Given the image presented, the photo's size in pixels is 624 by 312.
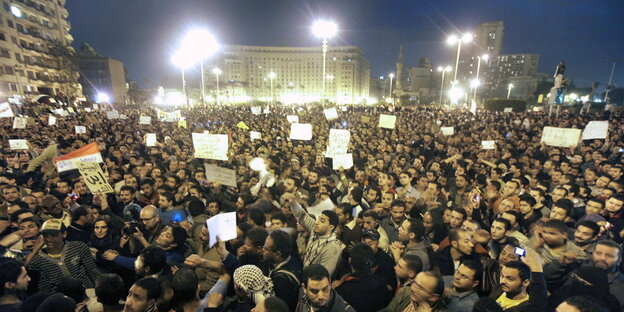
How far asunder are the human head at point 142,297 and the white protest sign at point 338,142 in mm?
7774

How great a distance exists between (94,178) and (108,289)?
13.7 ft

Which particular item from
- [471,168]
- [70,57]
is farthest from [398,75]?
[471,168]

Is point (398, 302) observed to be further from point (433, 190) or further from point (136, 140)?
point (136, 140)

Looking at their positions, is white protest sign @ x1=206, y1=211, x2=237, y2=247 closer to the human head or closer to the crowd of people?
the crowd of people

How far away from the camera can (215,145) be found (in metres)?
8.84

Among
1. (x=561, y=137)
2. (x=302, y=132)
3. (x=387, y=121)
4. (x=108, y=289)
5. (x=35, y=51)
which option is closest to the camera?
(x=108, y=289)

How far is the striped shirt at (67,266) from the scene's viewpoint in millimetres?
3652

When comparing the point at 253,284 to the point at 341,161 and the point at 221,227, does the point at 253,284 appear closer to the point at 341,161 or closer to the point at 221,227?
the point at 221,227

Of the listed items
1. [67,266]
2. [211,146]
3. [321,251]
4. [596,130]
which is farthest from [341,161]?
[596,130]

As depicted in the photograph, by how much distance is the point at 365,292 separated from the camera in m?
3.13

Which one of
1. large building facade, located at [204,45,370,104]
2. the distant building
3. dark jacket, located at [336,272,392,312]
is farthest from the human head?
large building facade, located at [204,45,370,104]

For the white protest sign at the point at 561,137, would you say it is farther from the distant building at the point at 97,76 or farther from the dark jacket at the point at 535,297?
the distant building at the point at 97,76

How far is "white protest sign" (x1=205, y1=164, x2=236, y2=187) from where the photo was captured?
23.4ft

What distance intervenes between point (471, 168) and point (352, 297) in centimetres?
711
